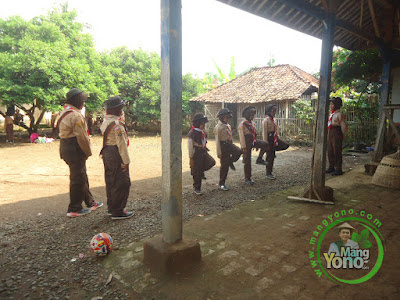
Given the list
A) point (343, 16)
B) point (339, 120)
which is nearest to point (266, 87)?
point (339, 120)

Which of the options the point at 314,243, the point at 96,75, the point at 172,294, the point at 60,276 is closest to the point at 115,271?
the point at 60,276

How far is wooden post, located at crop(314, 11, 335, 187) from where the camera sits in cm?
431

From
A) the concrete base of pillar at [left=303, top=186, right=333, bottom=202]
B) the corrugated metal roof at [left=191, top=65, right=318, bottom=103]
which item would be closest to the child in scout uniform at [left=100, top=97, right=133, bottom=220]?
the concrete base of pillar at [left=303, top=186, right=333, bottom=202]

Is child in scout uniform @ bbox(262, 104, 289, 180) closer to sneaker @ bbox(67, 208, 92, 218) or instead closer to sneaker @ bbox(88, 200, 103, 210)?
sneaker @ bbox(88, 200, 103, 210)

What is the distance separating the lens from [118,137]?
3.84m

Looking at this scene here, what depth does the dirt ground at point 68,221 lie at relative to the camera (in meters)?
2.39

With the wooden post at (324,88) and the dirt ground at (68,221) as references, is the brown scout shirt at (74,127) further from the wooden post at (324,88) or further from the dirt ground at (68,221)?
the wooden post at (324,88)

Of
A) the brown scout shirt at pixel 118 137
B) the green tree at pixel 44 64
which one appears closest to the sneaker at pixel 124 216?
the brown scout shirt at pixel 118 137

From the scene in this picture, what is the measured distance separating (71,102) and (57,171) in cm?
474

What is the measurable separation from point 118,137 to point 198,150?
1.83 m

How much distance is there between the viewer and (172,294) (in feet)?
7.08

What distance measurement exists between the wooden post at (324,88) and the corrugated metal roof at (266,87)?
11738 mm

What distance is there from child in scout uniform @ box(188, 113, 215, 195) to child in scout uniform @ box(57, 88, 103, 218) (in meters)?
1.91

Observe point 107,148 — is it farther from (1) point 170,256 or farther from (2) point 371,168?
(2) point 371,168
